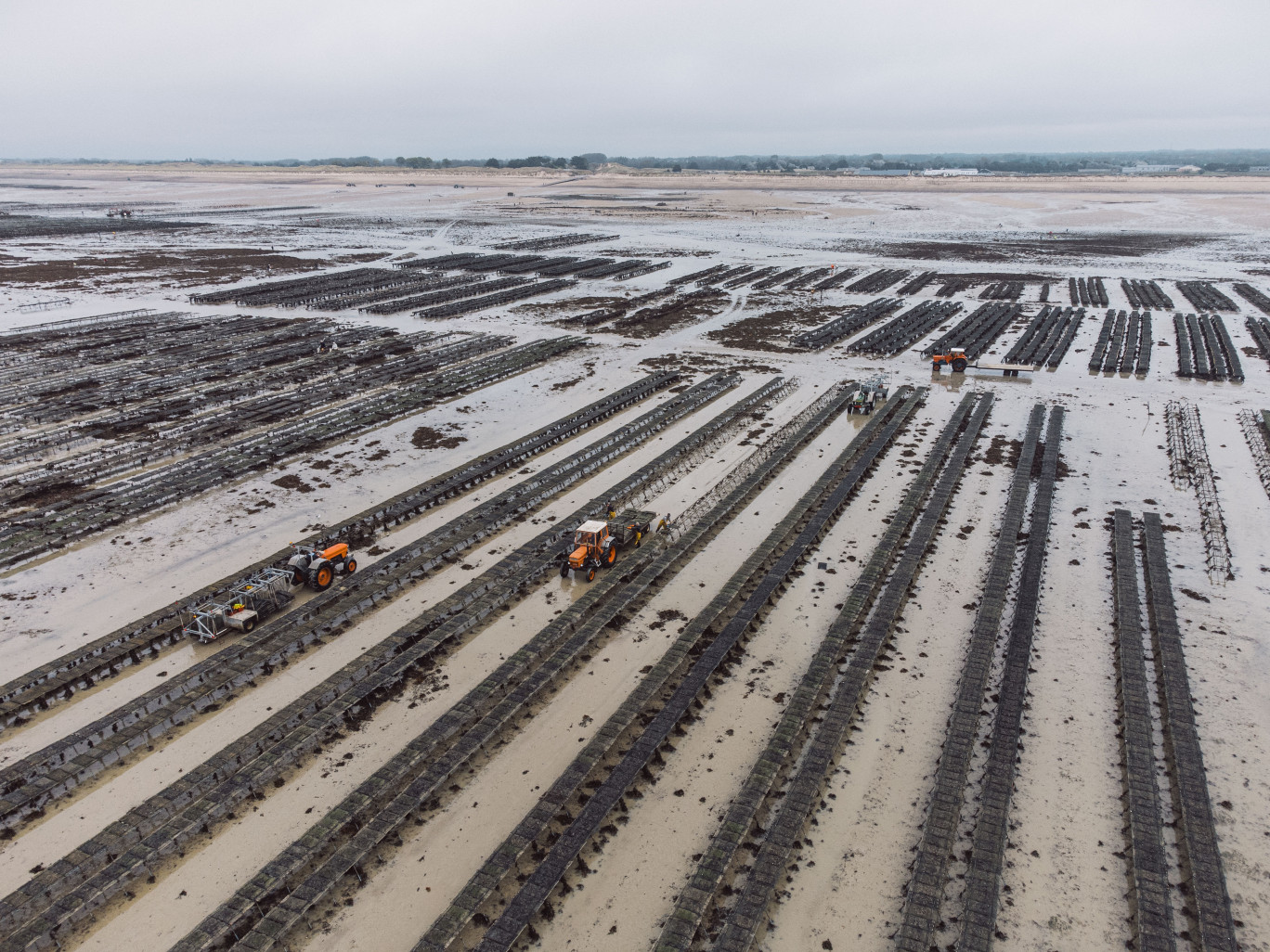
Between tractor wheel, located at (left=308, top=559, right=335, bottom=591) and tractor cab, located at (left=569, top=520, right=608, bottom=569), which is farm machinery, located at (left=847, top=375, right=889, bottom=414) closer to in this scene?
tractor cab, located at (left=569, top=520, right=608, bottom=569)

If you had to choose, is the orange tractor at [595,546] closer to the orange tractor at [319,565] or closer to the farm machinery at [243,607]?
the orange tractor at [319,565]

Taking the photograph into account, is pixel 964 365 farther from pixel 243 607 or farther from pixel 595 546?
pixel 243 607

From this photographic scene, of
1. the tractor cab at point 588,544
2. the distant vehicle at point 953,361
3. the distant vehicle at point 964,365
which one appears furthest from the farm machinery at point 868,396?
the tractor cab at point 588,544

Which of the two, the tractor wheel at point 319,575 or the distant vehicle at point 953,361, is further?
the distant vehicle at point 953,361

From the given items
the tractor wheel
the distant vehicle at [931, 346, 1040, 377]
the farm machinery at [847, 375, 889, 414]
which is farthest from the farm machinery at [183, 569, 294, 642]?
the distant vehicle at [931, 346, 1040, 377]

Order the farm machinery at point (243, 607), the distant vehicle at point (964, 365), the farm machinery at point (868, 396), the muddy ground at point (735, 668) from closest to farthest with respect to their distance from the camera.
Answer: the muddy ground at point (735, 668) < the farm machinery at point (243, 607) < the farm machinery at point (868, 396) < the distant vehicle at point (964, 365)

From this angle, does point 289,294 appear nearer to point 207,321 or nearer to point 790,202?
point 207,321

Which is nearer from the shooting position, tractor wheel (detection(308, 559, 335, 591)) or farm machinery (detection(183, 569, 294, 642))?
farm machinery (detection(183, 569, 294, 642))
